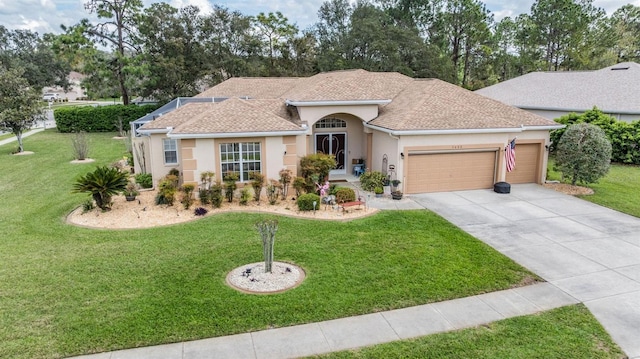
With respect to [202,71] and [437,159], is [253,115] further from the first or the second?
[202,71]

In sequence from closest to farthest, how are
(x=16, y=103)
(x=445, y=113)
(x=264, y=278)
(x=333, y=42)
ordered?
(x=264, y=278) < (x=445, y=113) < (x=16, y=103) < (x=333, y=42)

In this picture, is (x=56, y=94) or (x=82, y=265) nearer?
(x=82, y=265)

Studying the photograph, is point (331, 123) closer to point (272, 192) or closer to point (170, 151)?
point (272, 192)

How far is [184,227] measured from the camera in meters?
13.1

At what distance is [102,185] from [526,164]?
59.2ft

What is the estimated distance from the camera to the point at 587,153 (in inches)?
683

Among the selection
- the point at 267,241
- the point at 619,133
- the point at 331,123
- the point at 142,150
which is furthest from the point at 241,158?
the point at 619,133

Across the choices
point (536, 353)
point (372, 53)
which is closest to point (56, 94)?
point (372, 53)

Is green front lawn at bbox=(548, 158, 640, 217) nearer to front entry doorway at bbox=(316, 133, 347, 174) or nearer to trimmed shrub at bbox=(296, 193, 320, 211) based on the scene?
front entry doorway at bbox=(316, 133, 347, 174)

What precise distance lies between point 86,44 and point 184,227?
108 feet

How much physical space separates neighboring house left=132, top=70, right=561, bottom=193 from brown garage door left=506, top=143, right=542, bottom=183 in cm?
5

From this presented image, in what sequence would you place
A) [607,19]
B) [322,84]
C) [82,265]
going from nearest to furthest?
[82,265]
[322,84]
[607,19]

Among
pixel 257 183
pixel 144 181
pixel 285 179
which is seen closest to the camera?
pixel 257 183

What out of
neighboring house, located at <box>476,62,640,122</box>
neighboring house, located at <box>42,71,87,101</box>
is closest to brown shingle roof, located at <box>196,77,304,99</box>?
neighboring house, located at <box>476,62,640,122</box>
